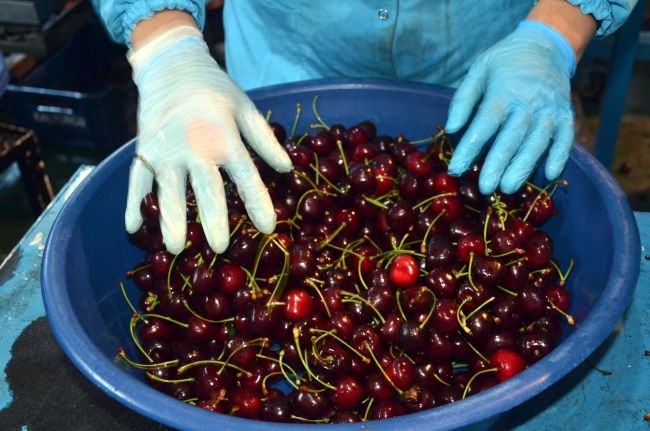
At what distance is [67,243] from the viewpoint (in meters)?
1.15

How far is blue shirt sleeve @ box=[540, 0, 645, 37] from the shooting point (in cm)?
138

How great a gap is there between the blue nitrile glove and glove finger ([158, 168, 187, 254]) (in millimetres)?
563

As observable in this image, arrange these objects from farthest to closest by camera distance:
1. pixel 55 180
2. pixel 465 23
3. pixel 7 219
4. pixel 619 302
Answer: pixel 55 180
pixel 7 219
pixel 465 23
pixel 619 302

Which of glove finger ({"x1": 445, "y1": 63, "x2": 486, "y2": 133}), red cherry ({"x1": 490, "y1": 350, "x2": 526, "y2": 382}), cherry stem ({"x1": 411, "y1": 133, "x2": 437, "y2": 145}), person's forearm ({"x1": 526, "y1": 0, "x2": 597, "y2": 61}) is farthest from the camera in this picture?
cherry stem ({"x1": 411, "y1": 133, "x2": 437, "y2": 145})

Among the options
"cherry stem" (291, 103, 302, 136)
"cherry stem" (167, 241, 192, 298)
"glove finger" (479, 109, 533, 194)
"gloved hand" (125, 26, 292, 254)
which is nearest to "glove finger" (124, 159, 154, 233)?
"gloved hand" (125, 26, 292, 254)

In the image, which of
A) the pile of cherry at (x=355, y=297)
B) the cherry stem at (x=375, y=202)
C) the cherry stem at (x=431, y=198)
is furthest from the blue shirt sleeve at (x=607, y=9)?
the cherry stem at (x=375, y=202)

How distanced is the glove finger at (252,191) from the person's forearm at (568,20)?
806mm

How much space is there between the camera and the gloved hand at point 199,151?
1.16 meters

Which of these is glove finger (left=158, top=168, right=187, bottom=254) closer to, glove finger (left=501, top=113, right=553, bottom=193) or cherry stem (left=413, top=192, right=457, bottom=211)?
cherry stem (left=413, top=192, right=457, bottom=211)

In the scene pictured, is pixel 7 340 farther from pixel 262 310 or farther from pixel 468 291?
pixel 468 291

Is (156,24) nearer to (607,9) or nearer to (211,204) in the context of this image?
(211,204)

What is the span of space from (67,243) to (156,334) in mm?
260

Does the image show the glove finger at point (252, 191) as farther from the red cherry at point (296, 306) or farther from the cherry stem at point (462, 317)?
the cherry stem at point (462, 317)

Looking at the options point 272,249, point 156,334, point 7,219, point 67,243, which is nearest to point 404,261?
point 272,249
